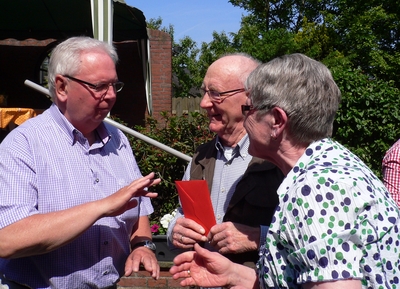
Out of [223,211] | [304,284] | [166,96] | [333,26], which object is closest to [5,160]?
[223,211]

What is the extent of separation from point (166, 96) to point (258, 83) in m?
9.76

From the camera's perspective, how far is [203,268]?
205 cm

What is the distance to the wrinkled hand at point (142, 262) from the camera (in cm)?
242

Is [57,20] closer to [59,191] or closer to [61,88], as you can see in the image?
[61,88]

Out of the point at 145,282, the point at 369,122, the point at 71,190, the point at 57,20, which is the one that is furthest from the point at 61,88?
the point at 57,20

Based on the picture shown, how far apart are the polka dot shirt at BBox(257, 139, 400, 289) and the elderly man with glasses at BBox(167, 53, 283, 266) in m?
0.59

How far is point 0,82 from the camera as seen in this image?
1189 cm

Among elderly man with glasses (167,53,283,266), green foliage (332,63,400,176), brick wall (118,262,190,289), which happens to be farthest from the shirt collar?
green foliage (332,63,400,176)

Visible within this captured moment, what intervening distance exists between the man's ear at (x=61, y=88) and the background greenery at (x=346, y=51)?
3.56 meters

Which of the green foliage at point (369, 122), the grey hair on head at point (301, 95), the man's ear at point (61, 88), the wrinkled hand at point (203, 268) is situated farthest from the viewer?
the green foliage at point (369, 122)

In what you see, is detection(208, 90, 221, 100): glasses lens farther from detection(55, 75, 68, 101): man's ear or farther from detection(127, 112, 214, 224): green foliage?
detection(127, 112, 214, 224): green foliage

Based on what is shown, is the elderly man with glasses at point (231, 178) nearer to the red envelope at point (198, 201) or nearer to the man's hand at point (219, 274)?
the red envelope at point (198, 201)

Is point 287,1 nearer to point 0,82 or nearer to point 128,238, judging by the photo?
point 0,82

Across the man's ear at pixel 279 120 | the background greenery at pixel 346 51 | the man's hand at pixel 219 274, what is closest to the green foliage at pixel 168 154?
the background greenery at pixel 346 51
